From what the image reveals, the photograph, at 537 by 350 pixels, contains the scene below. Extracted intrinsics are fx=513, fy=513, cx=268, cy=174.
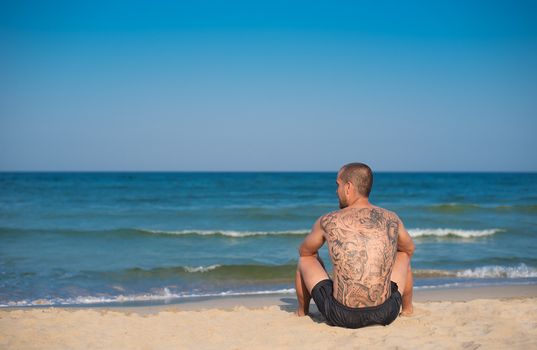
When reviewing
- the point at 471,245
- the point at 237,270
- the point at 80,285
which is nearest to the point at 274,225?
the point at 471,245

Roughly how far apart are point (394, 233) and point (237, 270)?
229 inches

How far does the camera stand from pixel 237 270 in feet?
32.7

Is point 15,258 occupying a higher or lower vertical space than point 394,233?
lower

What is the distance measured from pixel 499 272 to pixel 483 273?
1.03 ft

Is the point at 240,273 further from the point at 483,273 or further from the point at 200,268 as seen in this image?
the point at 483,273

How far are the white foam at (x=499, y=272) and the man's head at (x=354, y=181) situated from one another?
5.85m

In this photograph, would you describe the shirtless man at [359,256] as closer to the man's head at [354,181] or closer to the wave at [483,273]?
the man's head at [354,181]

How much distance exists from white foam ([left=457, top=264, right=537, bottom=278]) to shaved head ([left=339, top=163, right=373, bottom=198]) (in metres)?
5.86

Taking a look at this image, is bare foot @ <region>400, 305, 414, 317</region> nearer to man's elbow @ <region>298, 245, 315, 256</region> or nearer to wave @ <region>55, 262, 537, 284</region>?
man's elbow @ <region>298, 245, 315, 256</region>

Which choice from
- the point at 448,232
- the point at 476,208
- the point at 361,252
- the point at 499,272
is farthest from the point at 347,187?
the point at 476,208

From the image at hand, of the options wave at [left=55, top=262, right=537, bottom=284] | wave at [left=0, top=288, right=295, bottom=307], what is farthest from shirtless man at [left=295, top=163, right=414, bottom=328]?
wave at [left=55, top=262, right=537, bottom=284]

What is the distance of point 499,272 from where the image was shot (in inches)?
380

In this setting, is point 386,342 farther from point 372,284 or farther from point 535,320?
point 535,320

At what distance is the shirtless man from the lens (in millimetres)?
4430
